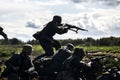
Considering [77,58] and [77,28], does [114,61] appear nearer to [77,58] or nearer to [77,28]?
[77,28]

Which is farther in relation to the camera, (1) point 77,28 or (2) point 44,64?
(1) point 77,28

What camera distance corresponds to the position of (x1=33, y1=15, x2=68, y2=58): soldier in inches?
1014

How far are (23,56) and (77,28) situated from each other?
785 cm

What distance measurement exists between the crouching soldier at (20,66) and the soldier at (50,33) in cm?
547

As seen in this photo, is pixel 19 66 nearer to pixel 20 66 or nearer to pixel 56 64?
pixel 20 66

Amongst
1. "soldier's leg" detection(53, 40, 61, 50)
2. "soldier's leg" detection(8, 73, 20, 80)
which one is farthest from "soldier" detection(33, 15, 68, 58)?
"soldier's leg" detection(8, 73, 20, 80)

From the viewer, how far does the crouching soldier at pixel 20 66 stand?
65.0 ft

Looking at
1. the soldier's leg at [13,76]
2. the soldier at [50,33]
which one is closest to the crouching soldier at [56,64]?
the soldier's leg at [13,76]

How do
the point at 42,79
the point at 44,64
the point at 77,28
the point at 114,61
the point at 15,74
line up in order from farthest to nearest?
the point at 77,28 < the point at 114,61 < the point at 44,64 < the point at 42,79 < the point at 15,74

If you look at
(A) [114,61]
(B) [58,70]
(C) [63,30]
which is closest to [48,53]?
(C) [63,30]

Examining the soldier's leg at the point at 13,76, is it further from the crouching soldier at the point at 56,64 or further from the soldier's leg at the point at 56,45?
the soldier's leg at the point at 56,45

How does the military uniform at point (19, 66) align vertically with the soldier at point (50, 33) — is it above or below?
above

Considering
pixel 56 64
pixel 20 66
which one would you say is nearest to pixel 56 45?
pixel 56 64

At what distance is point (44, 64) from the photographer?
2353 cm
